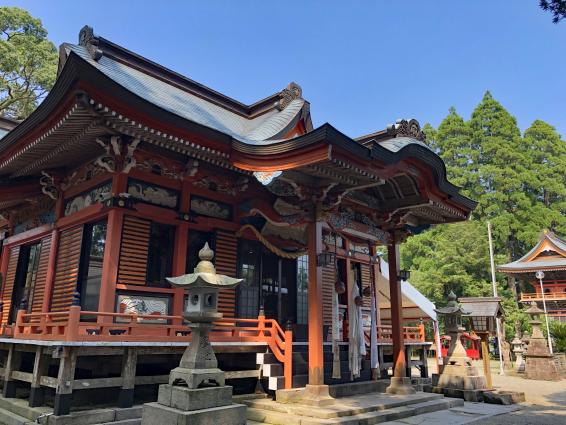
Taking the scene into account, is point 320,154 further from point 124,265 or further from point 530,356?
point 530,356

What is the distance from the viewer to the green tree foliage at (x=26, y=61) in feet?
85.0

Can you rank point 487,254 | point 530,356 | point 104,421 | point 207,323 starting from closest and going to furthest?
1. point 207,323
2. point 104,421
3. point 530,356
4. point 487,254

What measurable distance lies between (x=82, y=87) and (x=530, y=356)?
21.0 m

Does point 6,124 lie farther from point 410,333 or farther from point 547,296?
point 547,296

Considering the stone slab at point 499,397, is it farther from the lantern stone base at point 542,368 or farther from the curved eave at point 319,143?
the lantern stone base at point 542,368

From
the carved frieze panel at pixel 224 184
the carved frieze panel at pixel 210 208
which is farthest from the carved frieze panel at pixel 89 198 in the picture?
the carved frieze panel at pixel 224 184

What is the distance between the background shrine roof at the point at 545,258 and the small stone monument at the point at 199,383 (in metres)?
33.8

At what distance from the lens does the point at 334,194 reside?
8.79 m

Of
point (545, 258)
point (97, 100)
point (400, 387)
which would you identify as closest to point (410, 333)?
point (400, 387)

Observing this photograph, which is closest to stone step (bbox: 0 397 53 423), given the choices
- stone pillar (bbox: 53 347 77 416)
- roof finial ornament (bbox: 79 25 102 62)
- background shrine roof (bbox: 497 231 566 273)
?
stone pillar (bbox: 53 347 77 416)

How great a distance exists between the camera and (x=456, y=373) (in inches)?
438

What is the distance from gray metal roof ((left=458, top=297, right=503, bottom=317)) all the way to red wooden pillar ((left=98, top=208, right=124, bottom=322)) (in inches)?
422

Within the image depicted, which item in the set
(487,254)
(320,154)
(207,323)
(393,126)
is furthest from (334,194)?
(487,254)

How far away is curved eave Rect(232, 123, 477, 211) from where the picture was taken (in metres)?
7.15
